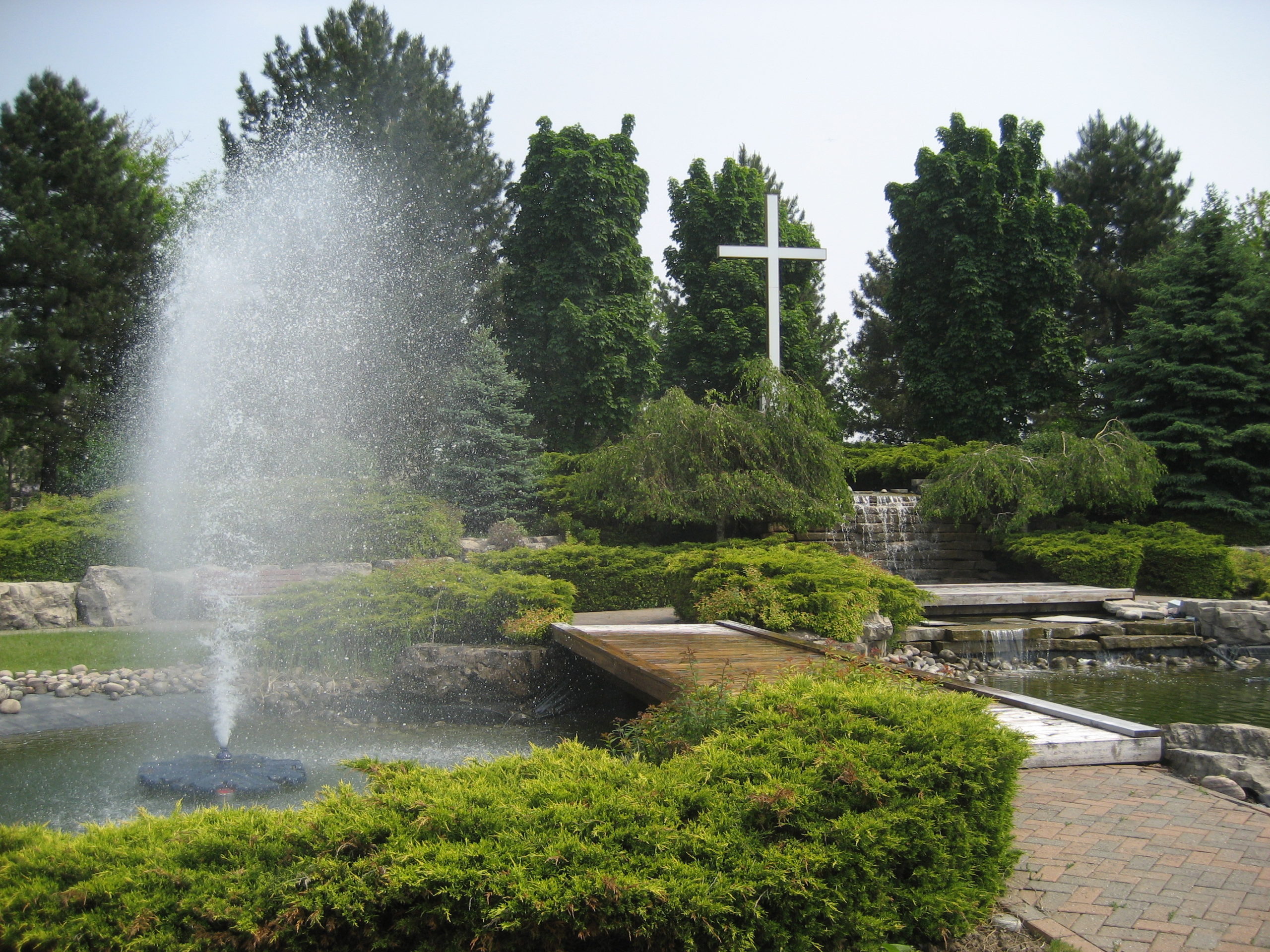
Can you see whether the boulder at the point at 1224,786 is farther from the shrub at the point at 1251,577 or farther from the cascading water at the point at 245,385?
the shrub at the point at 1251,577

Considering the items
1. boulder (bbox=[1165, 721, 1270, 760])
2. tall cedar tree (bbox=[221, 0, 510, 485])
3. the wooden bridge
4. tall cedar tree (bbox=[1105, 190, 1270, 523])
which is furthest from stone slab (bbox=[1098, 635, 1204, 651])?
tall cedar tree (bbox=[221, 0, 510, 485])

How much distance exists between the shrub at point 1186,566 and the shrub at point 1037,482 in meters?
1.02

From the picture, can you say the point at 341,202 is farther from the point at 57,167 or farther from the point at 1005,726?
the point at 1005,726

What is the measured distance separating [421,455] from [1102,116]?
23.8 meters

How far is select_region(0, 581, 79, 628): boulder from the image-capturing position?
10531 mm

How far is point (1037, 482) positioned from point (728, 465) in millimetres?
A: 5643

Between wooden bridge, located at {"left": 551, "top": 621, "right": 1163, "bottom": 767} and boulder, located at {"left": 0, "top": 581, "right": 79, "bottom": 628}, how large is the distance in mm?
6867

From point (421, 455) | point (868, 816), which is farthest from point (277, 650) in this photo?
point (421, 455)

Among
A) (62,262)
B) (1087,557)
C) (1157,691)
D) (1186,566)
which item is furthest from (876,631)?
(62,262)

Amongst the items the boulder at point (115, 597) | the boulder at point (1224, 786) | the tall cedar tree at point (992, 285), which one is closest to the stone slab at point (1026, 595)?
the boulder at point (1224, 786)

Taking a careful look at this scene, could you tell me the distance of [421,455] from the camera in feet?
64.5

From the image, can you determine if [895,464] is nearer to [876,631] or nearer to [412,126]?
→ [876,631]

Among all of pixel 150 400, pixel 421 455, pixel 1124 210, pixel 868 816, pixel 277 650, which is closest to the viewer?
pixel 868 816

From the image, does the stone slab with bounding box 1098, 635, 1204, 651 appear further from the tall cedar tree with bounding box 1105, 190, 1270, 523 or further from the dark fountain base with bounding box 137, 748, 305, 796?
the dark fountain base with bounding box 137, 748, 305, 796
